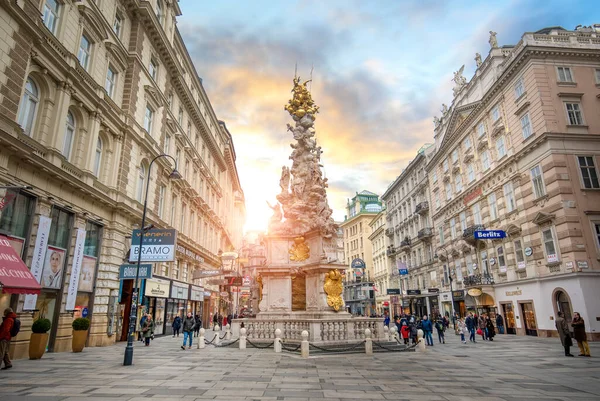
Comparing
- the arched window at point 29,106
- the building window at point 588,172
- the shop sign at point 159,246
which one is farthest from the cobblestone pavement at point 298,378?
the building window at point 588,172

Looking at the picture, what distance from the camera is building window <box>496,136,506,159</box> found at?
3136cm

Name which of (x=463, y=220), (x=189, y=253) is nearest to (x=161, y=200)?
(x=189, y=253)

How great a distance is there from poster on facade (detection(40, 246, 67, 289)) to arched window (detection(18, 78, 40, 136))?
5201 mm

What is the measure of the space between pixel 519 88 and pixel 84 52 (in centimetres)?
3051

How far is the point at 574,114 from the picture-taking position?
26328 millimetres

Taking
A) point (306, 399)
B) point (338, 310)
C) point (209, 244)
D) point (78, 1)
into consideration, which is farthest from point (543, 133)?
point (209, 244)

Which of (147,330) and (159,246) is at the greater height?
(159,246)

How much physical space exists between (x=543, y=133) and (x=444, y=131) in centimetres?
2079

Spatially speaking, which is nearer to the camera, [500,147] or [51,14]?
[51,14]

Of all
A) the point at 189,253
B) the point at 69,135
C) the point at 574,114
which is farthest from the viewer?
the point at 189,253

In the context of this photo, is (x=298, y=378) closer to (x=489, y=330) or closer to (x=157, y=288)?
(x=157, y=288)

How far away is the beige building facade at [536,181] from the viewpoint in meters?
23.7

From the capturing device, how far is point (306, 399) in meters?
7.74

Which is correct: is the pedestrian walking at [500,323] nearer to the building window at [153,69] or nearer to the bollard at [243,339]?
the bollard at [243,339]
